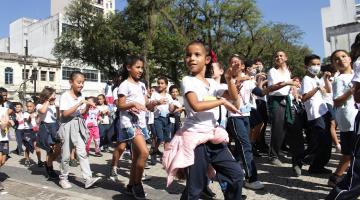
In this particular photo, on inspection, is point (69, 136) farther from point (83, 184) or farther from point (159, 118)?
point (159, 118)

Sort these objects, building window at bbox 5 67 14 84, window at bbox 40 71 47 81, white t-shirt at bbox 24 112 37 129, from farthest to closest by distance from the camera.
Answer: window at bbox 40 71 47 81
building window at bbox 5 67 14 84
white t-shirt at bbox 24 112 37 129

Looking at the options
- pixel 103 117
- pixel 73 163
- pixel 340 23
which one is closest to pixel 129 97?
pixel 73 163

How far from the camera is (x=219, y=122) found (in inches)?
142

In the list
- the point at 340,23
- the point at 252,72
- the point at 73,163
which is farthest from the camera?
the point at 340,23

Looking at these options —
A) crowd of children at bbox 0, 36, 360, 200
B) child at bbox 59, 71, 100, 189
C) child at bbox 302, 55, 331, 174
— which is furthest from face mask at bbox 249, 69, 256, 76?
child at bbox 59, 71, 100, 189

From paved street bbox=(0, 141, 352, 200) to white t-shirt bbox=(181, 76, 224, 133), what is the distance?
1714 millimetres

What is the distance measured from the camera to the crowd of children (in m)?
3.37

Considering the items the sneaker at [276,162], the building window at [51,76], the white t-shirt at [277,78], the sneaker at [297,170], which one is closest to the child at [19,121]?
the sneaker at [276,162]

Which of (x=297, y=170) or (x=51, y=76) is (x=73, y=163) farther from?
(x=51, y=76)

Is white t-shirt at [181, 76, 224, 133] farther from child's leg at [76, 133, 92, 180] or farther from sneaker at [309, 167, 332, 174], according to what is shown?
sneaker at [309, 167, 332, 174]

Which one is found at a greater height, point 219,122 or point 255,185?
point 219,122

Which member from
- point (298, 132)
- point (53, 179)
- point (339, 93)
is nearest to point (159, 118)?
point (53, 179)

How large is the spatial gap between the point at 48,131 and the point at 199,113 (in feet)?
14.8

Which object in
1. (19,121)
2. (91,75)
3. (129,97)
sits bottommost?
(19,121)
